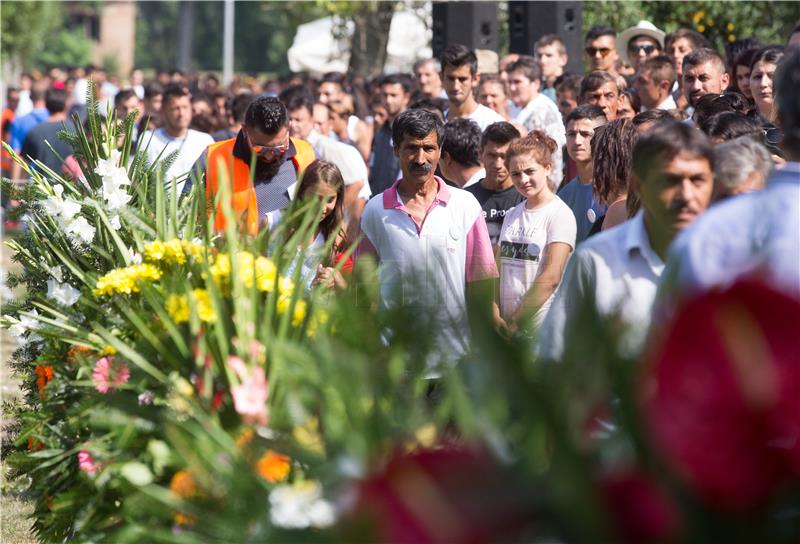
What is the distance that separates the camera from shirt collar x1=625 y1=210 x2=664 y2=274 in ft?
9.84

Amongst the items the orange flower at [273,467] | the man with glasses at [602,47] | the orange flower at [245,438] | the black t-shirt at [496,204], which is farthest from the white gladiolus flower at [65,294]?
the man with glasses at [602,47]

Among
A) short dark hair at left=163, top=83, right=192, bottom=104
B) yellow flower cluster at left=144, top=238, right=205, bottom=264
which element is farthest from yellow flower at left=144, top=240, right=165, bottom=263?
short dark hair at left=163, top=83, right=192, bottom=104

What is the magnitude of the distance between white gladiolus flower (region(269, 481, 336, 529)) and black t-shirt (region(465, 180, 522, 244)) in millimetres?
4496

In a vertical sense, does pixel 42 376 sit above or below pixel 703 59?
below

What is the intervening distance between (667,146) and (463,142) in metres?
3.97

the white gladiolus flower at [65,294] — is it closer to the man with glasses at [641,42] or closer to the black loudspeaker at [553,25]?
the man with glasses at [641,42]

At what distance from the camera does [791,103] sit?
205 cm

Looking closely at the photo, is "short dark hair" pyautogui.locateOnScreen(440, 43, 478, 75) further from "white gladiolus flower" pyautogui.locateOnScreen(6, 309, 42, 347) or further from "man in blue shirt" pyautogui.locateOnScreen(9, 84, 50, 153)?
"man in blue shirt" pyautogui.locateOnScreen(9, 84, 50, 153)

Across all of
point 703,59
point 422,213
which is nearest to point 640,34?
point 703,59

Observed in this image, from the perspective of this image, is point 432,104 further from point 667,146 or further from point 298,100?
point 667,146

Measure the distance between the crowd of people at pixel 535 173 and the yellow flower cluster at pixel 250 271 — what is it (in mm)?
158

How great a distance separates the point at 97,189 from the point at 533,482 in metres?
3.60

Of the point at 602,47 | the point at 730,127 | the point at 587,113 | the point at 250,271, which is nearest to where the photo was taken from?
the point at 250,271

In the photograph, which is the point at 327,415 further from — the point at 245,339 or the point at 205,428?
the point at 245,339
